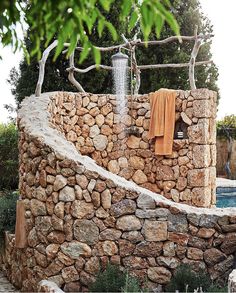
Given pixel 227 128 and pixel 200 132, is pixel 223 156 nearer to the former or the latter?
pixel 227 128

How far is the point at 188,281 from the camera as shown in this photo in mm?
5434

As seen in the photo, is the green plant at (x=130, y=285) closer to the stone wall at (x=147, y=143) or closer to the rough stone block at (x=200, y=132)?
the stone wall at (x=147, y=143)

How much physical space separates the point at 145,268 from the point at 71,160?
4.59 feet

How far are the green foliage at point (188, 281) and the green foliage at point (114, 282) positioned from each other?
364mm

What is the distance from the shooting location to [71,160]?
604 centimetres

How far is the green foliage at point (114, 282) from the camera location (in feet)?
17.4

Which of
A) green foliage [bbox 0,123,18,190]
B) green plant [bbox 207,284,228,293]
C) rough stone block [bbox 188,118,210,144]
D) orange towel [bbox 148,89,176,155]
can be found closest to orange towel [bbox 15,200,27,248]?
green plant [bbox 207,284,228,293]

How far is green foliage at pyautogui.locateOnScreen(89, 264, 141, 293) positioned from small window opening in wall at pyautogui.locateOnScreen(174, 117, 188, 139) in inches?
175

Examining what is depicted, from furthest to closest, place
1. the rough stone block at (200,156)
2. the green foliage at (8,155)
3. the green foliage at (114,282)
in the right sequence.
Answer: the green foliage at (8,155) < the rough stone block at (200,156) < the green foliage at (114,282)

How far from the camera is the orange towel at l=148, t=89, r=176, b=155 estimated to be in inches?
384

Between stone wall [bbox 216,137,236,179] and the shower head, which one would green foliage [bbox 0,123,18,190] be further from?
stone wall [bbox 216,137,236,179]

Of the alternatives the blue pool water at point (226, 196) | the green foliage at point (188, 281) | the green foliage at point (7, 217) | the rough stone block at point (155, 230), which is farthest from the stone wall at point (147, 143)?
the green foliage at point (188, 281)

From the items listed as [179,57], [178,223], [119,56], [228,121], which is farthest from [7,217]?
[228,121]

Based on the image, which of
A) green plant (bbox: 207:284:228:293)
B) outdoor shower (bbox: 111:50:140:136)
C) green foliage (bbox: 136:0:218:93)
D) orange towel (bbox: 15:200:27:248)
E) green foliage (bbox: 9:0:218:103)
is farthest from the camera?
green foliage (bbox: 136:0:218:93)
